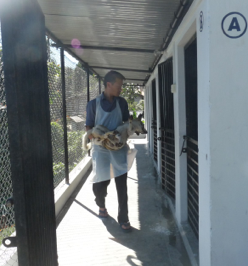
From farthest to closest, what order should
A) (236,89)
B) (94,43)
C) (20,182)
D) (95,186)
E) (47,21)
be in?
(94,43)
(95,186)
(47,21)
(236,89)
(20,182)

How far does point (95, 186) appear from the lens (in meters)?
3.87

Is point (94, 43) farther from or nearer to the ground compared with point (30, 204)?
farther from the ground

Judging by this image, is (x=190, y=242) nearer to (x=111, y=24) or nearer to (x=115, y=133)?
(x=115, y=133)

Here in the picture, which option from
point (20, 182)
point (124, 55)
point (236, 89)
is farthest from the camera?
point (124, 55)

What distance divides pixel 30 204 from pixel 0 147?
793 millimetres

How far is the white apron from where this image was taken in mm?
3543

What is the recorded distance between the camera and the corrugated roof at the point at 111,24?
2.84 metres

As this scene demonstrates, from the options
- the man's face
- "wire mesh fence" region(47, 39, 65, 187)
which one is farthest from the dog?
"wire mesh fence" region(47, 39, 65, 187)

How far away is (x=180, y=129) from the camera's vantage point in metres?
3.35

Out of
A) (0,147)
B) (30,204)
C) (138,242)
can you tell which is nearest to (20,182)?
(30,204)

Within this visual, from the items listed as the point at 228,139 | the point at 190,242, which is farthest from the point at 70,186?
the point at 228,139

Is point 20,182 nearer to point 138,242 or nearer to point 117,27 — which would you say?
point 138,242

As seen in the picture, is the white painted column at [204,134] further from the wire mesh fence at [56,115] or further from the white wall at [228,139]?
the wire mesh fence at [56,115]

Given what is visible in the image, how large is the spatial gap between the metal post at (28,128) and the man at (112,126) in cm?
157
